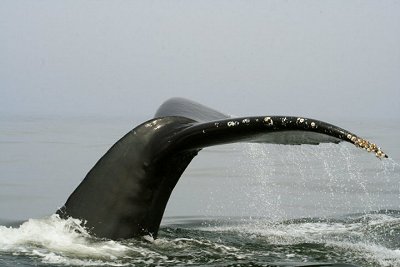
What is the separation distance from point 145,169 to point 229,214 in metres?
5.40

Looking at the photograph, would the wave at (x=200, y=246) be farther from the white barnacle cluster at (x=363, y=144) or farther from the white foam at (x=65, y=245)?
the white barnacle cluster at (x=363, y=144)

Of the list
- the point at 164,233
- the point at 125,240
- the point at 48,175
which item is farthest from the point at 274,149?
the point at 125,240

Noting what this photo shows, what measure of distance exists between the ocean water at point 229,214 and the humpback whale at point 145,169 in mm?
157

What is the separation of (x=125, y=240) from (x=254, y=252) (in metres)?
1.27

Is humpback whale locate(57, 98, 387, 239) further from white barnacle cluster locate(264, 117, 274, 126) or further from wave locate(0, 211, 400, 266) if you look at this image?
wave locate(0, 211, 400, 266)

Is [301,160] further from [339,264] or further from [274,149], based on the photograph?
[339,264]

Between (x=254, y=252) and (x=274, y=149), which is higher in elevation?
(x=274, y=149)

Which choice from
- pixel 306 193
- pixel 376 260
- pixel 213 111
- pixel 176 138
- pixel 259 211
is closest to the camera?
pixel 176 138

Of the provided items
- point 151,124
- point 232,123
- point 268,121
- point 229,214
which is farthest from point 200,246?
point 229,214

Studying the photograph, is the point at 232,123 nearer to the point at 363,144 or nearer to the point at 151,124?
the point at 151,124

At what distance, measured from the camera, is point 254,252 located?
6.76 metres

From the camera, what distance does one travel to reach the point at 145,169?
19.8 feet

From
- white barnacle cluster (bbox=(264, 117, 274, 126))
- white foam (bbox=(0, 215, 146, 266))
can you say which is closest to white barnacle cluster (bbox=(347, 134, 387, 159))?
white barnacle cluster (bbox=(264, 117, 274, 126))

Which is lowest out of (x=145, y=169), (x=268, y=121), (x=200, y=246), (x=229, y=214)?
(x=200, y=246)
